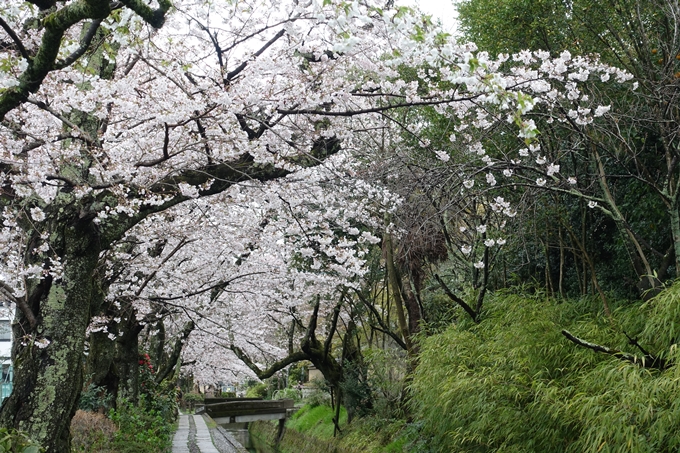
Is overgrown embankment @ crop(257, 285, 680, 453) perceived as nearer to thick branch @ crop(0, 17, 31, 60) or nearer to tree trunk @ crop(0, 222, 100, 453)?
tree trunk @ crop(0, 222, 100, 453)

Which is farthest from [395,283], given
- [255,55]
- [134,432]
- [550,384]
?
[255,55]

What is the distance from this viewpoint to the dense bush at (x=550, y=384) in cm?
437

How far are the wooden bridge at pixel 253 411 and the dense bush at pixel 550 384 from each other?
14699 mm

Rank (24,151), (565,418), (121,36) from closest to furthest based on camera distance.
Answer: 1. (121,36)
2. (565,418)
3. (24,151)

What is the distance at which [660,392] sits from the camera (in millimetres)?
4391

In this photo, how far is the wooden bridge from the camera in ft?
72.3

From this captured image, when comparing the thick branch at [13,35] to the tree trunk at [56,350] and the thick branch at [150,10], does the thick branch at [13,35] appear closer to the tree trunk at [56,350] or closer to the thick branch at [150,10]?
the thick branch at [150,10]

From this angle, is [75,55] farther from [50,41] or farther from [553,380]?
[553,380]

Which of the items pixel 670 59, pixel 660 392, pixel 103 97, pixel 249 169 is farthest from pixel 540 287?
pixel 103 97

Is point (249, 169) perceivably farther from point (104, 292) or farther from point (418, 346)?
point (418, 346)

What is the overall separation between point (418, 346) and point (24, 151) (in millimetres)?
7250

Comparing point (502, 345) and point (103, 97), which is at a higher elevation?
point (103, 97)

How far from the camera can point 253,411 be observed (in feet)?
75.3

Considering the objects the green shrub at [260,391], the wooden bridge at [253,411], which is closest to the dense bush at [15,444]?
the wooden bridge at [253,411]
